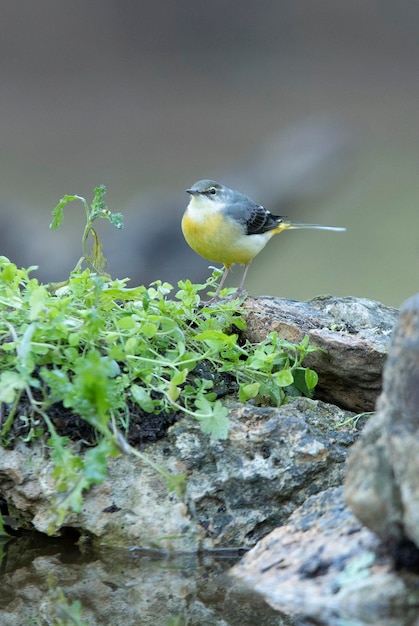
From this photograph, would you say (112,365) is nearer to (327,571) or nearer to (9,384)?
(9,384)

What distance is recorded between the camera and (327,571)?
1960 mm

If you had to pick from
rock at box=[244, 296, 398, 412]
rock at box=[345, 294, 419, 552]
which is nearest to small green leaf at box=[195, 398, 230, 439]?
rock at box=[244, 296, 398, 412]

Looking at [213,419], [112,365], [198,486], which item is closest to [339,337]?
[213,419]

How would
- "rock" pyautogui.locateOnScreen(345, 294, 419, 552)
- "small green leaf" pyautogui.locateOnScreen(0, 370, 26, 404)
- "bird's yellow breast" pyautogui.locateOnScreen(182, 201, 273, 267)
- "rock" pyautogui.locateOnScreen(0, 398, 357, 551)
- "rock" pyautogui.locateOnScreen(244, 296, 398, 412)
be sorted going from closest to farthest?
"rock" pyautogui.locateOnScreen(345, 294, 419, 552)
"small green leaf" pyautogui.locateOnScreen(0, 370, 26, 404)
"rock" pyautogui.locateOnScreen(0, 398, 357, 551)
"rock" pyautogui.locateOnScreen(244, 296, 398, 412)
"bird's yellow breast" pyautogui.locateOnScreen(182, 201, 273, 267)

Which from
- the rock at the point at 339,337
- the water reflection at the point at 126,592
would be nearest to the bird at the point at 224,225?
the rock at the point at 339,337

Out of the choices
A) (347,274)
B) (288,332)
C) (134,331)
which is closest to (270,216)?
(288,332)

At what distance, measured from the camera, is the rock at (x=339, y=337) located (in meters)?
A: 2.94

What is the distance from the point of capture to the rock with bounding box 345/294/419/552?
1696mm

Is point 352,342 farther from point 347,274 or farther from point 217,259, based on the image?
point 347,274

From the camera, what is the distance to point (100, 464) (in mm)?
2189

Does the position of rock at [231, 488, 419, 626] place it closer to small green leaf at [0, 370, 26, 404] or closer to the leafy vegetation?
the leafy vegetation

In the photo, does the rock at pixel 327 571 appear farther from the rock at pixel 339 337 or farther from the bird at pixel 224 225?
the bird at pixel 224 225

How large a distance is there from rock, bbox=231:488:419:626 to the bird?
2154 mm

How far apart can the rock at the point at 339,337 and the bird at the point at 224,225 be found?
3.06ft
